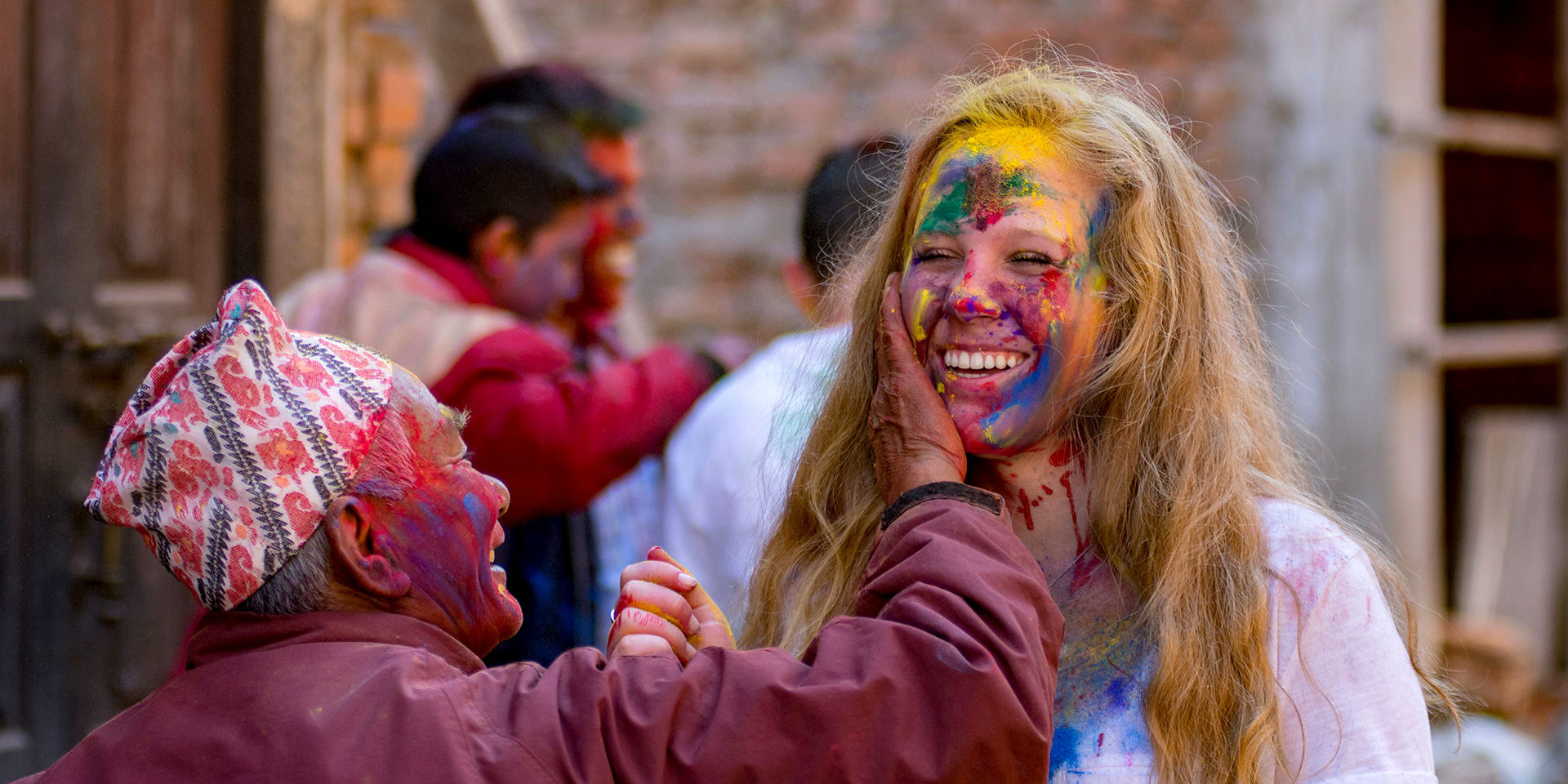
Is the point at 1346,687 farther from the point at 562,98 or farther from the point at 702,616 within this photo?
the point at 562,98

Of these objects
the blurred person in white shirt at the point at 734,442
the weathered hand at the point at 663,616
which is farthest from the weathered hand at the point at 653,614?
the blurred person in white shirt at the point at 734,442

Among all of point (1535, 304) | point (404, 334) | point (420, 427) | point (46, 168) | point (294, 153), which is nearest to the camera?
point (420, 427)

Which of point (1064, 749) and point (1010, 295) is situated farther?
point (1010, 295)

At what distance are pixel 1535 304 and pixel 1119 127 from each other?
6452 millimetres

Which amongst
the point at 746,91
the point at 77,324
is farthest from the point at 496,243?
the point at 746,91

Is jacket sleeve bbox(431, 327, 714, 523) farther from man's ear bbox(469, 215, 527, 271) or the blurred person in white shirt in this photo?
man's ear bbox(469, 215, 527, 271)

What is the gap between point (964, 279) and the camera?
1.72m

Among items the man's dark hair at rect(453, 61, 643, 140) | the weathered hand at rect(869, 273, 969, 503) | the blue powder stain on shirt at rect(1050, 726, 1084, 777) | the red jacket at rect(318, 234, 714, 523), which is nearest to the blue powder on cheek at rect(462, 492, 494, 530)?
the weathered hand at rect(869, 273, 969, 503)

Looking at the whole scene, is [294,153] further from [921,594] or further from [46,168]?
[921,594]

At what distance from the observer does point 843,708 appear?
1.32 metres

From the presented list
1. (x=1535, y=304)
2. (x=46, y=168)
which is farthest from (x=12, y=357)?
(x=1535, y=304)

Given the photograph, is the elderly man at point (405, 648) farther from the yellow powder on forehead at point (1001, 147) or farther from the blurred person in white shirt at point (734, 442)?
the blurred person in white shirt at point (734, 442)

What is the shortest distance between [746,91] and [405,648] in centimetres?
425

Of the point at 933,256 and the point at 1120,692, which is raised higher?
the point at 933,256
